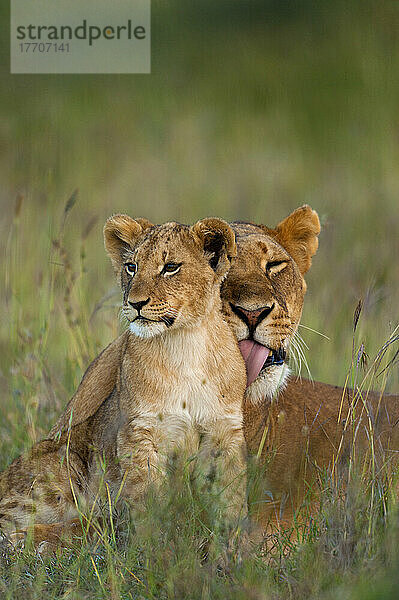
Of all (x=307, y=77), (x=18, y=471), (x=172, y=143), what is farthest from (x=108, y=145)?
(x=18, y=471)

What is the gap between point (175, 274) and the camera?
401 centimetres

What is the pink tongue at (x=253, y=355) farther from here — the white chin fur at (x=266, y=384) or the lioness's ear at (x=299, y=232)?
the lioness's ear at (x=299, y=232)

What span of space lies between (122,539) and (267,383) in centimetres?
84

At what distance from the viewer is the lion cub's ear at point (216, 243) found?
160 inches

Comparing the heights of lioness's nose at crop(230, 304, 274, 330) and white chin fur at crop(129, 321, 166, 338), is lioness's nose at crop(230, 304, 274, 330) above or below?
above

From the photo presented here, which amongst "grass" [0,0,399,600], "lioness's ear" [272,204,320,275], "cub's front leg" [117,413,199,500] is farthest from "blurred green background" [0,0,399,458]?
"cub's front leg" [117,413,199,500]

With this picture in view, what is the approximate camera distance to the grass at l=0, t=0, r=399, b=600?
359 centimetres

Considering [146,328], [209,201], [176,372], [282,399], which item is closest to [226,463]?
[176,372]

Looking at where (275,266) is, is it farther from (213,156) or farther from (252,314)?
(213,156)

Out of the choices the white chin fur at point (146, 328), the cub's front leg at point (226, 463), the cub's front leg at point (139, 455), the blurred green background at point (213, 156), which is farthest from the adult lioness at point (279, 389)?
the blurred green background at point (213, 156)

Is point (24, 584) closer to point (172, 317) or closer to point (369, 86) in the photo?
point (172, 317)

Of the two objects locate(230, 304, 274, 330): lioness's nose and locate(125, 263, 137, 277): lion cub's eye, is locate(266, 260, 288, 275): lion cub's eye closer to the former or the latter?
locate(230, 304, 274, 330): lioness's nose

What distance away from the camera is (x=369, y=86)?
13047 millimetres

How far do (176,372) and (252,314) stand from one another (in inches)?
15.2
